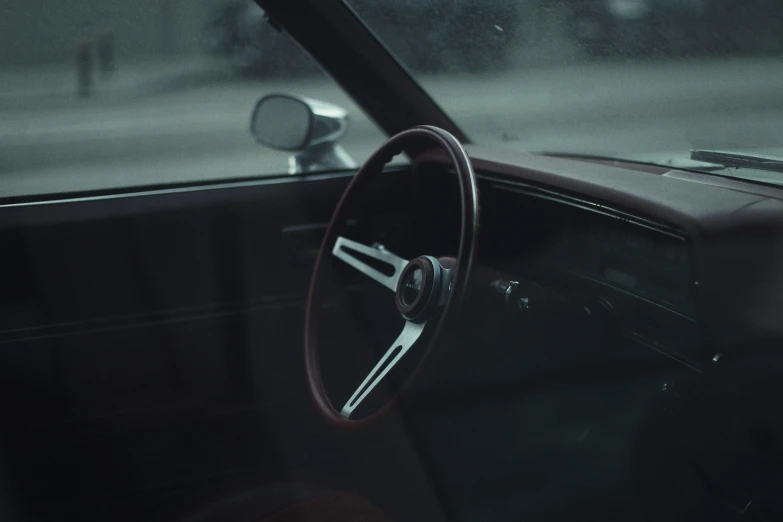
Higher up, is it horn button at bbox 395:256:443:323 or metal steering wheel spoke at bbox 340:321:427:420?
horn button at bbox 395:256:443:323

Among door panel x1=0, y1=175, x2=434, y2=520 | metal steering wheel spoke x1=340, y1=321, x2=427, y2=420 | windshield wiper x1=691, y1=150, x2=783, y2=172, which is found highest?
windshield wiper x1=691, y1=150, x2=783, y2=172

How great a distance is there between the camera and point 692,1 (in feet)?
6.56

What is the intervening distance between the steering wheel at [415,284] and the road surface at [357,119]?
643mm

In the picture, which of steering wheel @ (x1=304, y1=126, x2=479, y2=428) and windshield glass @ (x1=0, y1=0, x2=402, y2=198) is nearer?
steering wheel @ (x1=304, y1=126, x2=479, y2=428)

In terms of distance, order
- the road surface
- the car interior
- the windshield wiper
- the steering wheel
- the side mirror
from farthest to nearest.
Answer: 1. the side mirror
2. the road surface
3. the windshield wiper
4. the car interior
5. the steering wheel

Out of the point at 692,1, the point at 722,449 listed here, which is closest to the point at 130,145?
the point at 692,1

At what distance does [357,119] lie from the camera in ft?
8.02

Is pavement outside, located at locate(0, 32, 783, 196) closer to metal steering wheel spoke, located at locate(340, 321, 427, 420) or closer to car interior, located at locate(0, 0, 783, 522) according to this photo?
car interior, located at locate(0, 0, 783, 522)

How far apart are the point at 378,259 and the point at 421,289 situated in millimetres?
326

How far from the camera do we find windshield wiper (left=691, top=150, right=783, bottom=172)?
65.9 inches

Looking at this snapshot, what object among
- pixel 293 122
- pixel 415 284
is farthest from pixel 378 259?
pixel 293 122

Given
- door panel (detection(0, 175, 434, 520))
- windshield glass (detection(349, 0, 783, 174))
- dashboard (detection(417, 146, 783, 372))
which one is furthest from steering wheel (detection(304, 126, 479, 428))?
windshield glass (detection(349, 0, 783, 174))

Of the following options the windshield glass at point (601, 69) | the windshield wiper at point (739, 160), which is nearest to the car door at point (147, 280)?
the windshield glass at point (601, 69)

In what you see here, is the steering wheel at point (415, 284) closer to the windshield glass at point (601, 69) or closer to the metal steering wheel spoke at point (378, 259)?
the metal steering wheel spoke at point (378, 259)
